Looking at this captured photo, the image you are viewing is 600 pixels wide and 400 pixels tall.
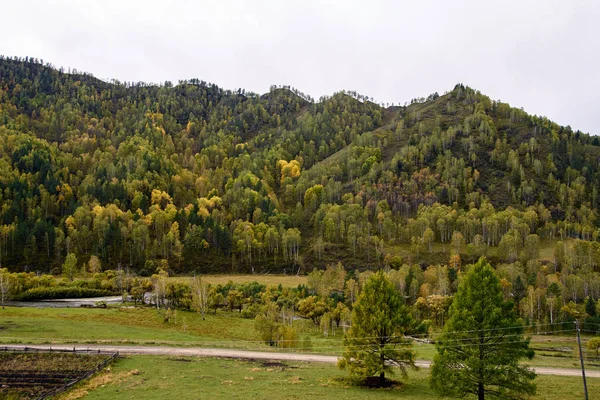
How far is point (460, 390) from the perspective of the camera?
36125mm

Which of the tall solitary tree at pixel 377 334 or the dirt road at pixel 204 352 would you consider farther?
the dirt road at pixel 204 352

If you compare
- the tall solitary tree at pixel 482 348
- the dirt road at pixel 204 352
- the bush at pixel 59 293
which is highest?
the tall solitary tree at pixel 482 348

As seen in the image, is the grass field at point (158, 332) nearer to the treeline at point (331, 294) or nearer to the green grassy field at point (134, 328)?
the green grassy field at point (134, 328)

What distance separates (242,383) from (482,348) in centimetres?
2337

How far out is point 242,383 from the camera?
4531 centimetres

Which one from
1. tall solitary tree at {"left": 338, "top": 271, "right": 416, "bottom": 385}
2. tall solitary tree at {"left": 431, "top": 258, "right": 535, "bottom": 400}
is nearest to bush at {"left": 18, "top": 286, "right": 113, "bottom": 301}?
tall solitary tree at {"left": 338, "top": 271, "right": 416, "bottom": 385}

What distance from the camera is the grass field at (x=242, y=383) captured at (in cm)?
4078

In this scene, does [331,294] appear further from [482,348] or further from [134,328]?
[482,348]

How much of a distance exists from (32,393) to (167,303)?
71.5 metres

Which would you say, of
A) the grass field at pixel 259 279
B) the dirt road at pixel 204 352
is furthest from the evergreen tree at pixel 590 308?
the grass field at pixel 259 279

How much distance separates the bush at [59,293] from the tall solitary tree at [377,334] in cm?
10933

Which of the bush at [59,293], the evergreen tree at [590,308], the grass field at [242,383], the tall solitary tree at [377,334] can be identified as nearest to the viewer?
the grass field at [242,383]

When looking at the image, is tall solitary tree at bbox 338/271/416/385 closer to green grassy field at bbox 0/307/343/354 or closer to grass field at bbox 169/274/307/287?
green grassy field at bbox 0/307/343/354

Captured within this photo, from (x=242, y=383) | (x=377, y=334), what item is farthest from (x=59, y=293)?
(x=377, y=334)
